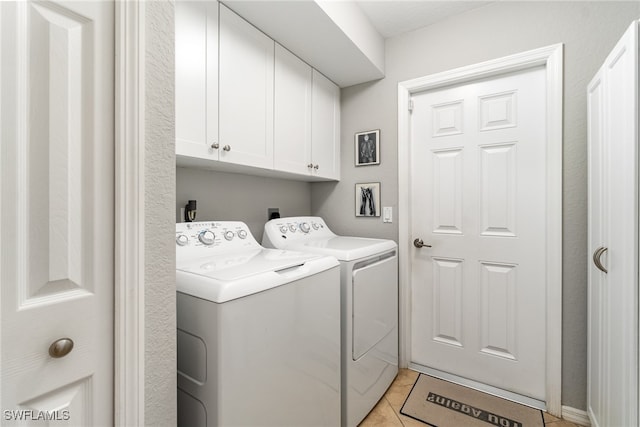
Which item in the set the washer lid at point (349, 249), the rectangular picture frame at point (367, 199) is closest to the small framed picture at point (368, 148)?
the rectangular picture frame at point (367, 199)

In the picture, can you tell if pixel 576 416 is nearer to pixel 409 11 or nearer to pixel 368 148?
pixel 368 148

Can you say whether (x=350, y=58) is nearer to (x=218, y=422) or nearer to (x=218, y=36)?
(x=218, y=36)

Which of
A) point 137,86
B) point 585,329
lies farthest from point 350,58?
point 585,329

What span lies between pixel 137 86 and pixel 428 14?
1952 mm

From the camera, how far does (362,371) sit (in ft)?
5.07

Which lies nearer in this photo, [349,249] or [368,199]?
[349,249]

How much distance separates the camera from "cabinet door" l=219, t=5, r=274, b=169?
4.62 ft

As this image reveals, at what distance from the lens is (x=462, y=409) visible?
1.67 m

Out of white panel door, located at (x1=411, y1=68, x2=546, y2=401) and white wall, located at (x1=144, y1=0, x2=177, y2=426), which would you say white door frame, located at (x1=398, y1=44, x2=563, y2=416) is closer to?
white panel door, located at (x1=411, y1=68, x2=546, y2=401)

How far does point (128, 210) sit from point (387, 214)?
1.76 meters

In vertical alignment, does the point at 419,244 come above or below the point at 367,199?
below

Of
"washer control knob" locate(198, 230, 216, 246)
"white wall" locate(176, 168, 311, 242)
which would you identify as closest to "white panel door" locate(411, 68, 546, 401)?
"white wall" locate(176, 168, 311, 242)

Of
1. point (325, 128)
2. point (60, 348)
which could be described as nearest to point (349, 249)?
point (325, 128)

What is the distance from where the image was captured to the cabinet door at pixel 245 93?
4.62 ft
